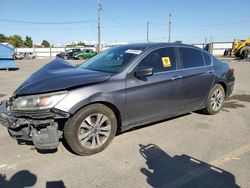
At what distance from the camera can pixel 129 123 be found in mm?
3943

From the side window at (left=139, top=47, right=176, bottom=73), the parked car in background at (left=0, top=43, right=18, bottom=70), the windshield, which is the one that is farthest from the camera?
the parked car in background at (left=0, top=43, right=18, bottom=70)

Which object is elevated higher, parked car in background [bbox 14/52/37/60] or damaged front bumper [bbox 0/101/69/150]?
parked car in background [bbox 14/52/37/60]

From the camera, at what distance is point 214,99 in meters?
5.46

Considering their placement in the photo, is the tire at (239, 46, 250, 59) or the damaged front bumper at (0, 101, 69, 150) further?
the tire at (239, 46, 250, 59)

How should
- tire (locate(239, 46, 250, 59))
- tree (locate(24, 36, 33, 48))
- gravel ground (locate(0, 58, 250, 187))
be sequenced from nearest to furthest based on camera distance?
gravel ground (locate(0, 58, 250, 187))
tire (locate(239, 46, 250, 59))
tree (locate(24, 36, 33, 48))

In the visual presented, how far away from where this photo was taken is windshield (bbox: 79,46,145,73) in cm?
404

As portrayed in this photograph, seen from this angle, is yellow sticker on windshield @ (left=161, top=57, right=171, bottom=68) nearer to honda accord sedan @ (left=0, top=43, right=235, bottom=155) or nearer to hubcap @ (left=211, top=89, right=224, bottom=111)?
honda accord sedan @ (left=0, top=43, right=235, bottom=155)

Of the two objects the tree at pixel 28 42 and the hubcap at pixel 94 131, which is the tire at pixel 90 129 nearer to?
the hubcap at pixel 94 131

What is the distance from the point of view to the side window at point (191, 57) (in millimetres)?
4727

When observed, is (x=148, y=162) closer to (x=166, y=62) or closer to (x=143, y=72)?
(x=143, y=72)

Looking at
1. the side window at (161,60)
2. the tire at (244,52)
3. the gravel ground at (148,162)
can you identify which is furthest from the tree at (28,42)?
the gravel ground at (148,162)

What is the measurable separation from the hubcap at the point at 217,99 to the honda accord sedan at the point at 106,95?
→ 33 cm

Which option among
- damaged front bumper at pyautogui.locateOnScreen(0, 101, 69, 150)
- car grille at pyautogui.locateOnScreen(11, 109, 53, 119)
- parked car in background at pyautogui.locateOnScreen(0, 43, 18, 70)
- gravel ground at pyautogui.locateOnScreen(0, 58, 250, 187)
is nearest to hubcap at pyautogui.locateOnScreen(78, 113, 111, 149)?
gravel ground at pyautogui.locateOnScreen(0, 58, 250, 187)

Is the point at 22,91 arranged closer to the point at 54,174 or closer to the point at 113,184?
the point at 54,174
